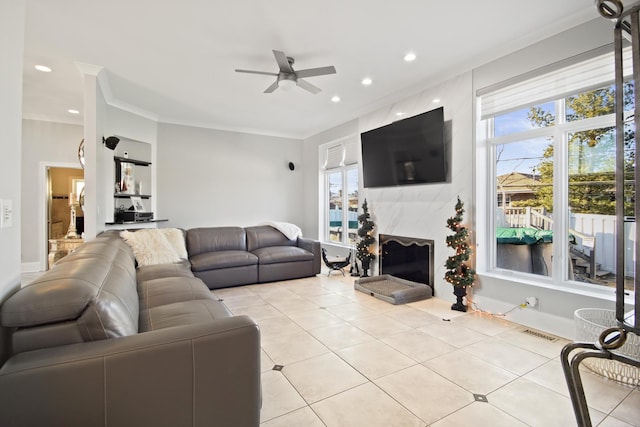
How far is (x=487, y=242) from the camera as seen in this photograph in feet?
11.4

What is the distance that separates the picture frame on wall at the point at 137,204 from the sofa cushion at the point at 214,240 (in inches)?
34.4

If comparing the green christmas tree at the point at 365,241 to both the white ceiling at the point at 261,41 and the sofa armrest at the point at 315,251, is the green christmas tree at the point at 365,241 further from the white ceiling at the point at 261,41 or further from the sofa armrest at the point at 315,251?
the white ceiling at the point at 261,41

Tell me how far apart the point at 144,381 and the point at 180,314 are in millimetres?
843

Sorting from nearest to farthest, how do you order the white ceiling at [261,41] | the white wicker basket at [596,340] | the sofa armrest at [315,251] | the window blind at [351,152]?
the white wicker basket at [596,340], the white ceiling at [261,41], the sofa armrest at [315,251], the window blind at [351,152]

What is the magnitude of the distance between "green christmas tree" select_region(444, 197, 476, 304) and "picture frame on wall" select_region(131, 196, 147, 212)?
15.1ft

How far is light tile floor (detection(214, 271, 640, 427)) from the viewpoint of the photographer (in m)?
1.71

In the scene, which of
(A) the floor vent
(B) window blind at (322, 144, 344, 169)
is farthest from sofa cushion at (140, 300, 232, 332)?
(B) window blind at (322, 144, 344, 169)

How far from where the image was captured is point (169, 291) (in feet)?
8.04

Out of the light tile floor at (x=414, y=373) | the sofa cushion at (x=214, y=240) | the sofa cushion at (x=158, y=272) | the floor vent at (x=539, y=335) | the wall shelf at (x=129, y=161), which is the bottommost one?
the light tile floor at (x=414, y=373)

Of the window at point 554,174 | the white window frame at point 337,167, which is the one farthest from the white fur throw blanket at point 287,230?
the window at point 554,174

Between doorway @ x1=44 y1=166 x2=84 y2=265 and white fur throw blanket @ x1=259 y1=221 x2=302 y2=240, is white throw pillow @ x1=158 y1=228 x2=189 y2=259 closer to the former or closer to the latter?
white fur throw blanket @ x1=259 y1=221 x2=302 y2=240

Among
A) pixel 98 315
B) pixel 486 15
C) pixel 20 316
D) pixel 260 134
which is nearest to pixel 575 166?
pixel 486 15

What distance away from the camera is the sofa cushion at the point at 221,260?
4.26m

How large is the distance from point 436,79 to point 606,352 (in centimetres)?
349
